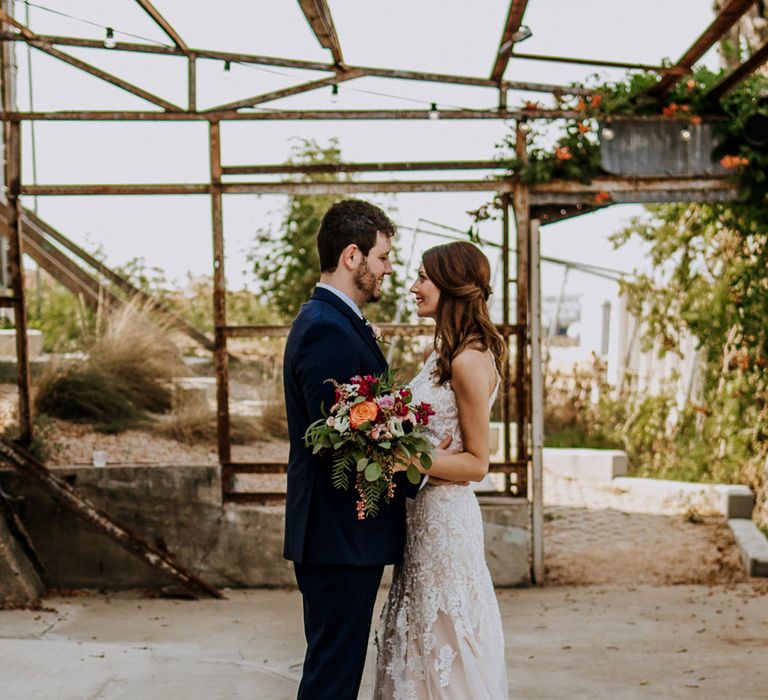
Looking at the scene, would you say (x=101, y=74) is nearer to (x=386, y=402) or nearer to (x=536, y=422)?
(x=536, y=422)

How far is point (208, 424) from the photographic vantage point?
8.80 m

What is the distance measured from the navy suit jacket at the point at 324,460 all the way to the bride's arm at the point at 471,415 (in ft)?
0.64

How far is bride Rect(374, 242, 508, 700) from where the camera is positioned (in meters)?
3.61

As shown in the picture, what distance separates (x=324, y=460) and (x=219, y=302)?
4259 millimetres

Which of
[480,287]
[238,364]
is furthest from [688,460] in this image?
[480,287]

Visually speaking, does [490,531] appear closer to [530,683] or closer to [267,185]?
[530,683]

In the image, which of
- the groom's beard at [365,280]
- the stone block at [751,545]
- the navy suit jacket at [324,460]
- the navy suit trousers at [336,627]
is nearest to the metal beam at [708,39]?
the groom's beard at [365,280]

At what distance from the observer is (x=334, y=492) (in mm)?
3449

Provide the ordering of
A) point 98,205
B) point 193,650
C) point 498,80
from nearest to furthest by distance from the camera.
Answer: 1. point 193,650
2. point 498,80
3. point 98,205

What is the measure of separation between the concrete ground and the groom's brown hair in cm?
229

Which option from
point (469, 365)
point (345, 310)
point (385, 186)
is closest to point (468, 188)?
point (385, 186)

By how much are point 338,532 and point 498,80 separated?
4740 millimetres

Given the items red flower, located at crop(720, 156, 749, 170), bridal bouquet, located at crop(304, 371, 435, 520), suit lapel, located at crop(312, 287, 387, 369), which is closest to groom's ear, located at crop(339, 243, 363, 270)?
suit lapel, located at crop(312, 287, 387, 369)

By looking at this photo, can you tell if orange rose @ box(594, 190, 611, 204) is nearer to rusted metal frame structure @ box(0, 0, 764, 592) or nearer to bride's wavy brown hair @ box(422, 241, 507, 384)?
rusted metal frame structure @ box(0, 0, 764, 592)
